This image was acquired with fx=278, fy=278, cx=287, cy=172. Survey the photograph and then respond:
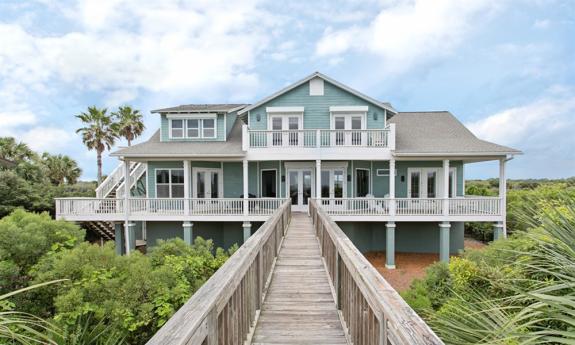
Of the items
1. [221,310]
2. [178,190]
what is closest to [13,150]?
[178,190]

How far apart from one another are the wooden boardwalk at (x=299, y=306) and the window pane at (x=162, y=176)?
35.4 ft

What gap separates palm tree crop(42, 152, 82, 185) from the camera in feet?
86.0

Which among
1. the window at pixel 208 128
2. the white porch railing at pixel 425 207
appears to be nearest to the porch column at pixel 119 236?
the window at pixel 208 128

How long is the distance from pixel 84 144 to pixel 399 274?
2677 centimetres

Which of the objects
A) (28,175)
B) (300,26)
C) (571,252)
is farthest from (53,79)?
(571,252)

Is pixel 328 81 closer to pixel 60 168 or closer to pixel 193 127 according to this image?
pixel 193 127

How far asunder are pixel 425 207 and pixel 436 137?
14.1 ft

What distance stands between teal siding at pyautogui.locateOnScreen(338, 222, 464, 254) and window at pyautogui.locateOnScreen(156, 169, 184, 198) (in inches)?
403

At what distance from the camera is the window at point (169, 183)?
1541cm

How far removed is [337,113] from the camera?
14.7 m

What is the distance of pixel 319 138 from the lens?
12875mm

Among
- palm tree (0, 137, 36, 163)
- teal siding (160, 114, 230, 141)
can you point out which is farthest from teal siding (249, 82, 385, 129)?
palm tree (0, 137, 36, 163)

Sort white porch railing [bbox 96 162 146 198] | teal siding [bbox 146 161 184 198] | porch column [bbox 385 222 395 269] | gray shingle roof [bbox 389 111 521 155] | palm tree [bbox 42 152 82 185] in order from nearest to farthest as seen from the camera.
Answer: gray shingle roof [bbox 389 111 521 155]
porch column [bbox 385 222 395 269]
teal siding [bbox 146 161 184 198]
white porch railing [bbox 96 162 146 198]
palm tree [bbox 42 152 82 185]

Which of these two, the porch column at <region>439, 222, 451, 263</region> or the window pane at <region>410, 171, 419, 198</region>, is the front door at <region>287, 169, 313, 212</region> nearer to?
the window pane at <region>410, 171, 419, 198</region>
